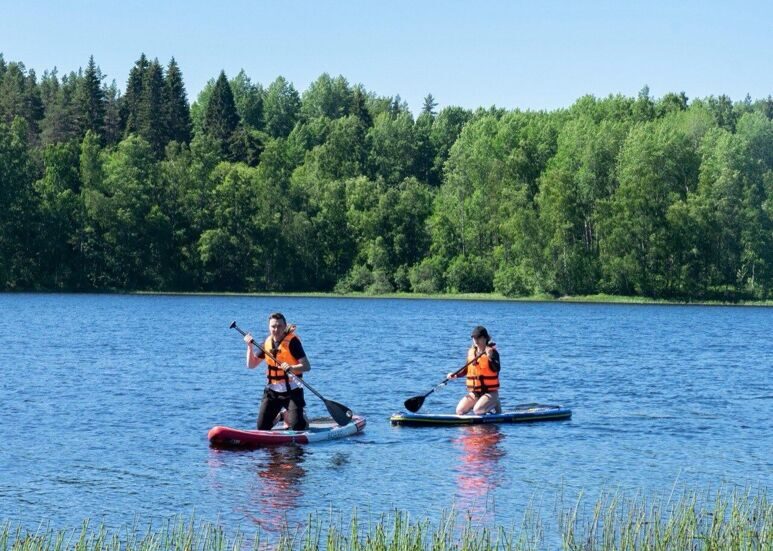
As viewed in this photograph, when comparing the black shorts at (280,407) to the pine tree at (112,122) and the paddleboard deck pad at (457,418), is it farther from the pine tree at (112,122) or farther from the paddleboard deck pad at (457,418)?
the pine tree at (112,122)

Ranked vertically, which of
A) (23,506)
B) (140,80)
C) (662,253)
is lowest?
(23,506)

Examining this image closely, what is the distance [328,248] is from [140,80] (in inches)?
1644

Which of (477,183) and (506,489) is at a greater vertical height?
(477,183)

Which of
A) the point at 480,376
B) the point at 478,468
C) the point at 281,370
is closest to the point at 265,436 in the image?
the point at 281,370

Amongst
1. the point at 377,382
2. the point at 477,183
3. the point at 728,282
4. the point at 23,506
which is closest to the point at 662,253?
the point at 728,282

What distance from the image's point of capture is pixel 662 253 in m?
100

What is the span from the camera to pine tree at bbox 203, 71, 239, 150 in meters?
138

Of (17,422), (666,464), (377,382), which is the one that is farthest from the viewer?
(377,382)

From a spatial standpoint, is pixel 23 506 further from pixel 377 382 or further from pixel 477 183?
pixel 477 183

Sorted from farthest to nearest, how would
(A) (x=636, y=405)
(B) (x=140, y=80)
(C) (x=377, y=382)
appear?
(B) (x=140, y=80) < (C) (x=377, y=382) < (A) (x=636, y=405)

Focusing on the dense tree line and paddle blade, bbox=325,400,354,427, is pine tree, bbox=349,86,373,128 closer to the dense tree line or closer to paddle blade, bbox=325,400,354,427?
the dense tree line

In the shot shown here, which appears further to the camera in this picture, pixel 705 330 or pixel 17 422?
pixel 705 330

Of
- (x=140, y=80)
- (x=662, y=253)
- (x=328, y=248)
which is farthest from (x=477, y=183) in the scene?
(x=140, y=80)

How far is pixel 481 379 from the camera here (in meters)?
27.4
